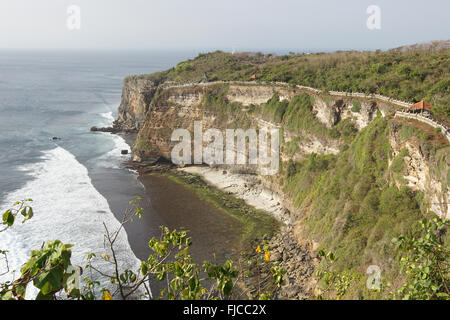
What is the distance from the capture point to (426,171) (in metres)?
24.0

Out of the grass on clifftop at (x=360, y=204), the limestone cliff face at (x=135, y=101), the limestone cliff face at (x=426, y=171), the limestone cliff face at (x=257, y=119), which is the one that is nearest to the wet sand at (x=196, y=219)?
the grass on clifftop at (x=360, y=204)

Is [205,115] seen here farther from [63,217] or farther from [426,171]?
[426,171]

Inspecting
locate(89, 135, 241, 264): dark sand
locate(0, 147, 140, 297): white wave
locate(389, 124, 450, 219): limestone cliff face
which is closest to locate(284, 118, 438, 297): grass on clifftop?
locate(389, 124, 450, 219): limestone cliff face

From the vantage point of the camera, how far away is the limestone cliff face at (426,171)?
2161cm

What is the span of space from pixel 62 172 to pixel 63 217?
16194 mm

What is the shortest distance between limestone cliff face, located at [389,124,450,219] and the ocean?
878 inches

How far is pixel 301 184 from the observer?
38.2 m

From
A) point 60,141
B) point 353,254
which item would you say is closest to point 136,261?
point 353,254

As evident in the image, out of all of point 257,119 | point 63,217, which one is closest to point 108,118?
point 257,119

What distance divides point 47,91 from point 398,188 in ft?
366

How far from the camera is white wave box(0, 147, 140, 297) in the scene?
3065 cm

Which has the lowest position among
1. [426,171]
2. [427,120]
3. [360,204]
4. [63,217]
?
[63,217]

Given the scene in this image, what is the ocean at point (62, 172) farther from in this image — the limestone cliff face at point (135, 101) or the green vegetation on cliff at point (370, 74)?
the green vegetation on cliff at point (370, 74)
